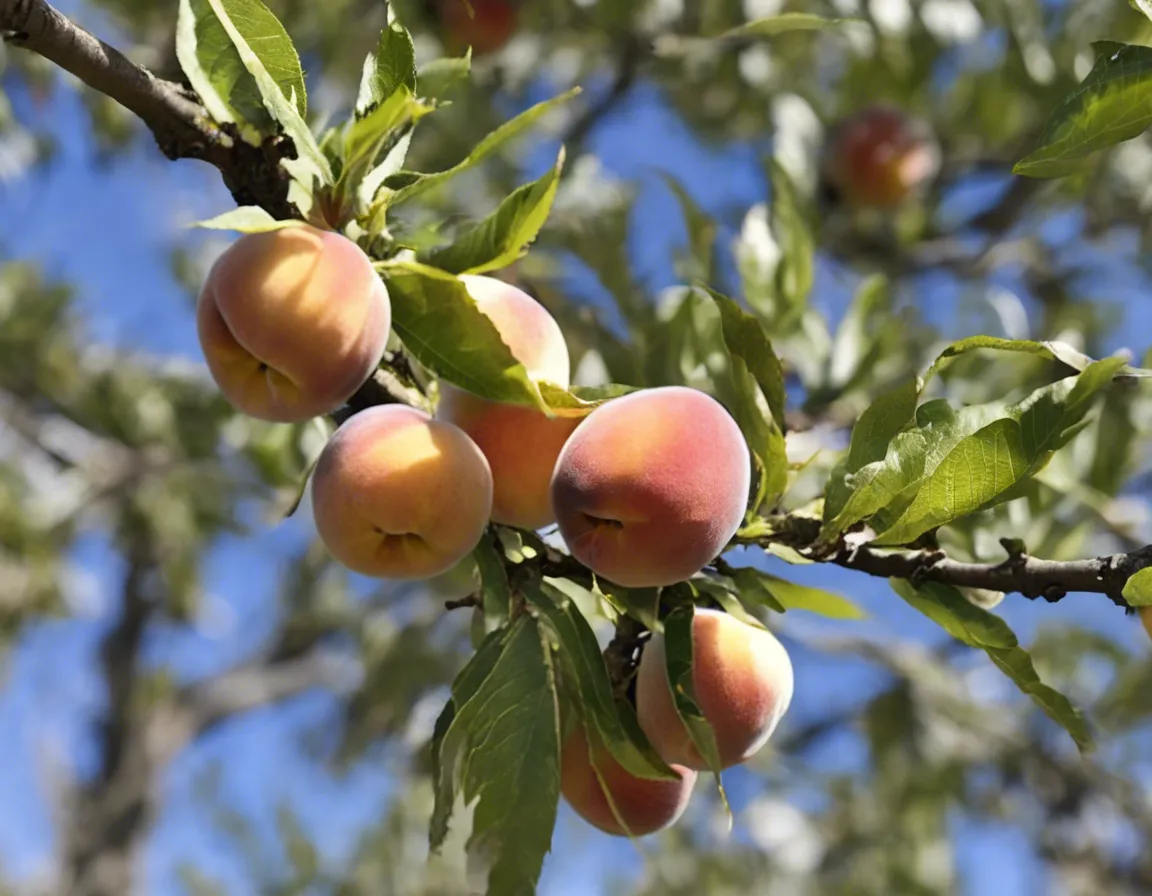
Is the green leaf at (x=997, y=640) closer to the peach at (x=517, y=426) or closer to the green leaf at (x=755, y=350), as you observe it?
the green leaf at (x=755, y=350)

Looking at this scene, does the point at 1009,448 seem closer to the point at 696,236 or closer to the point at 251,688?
the point at 696,236

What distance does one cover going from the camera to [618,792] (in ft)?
3.07

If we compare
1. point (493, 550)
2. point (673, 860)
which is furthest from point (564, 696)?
point (673, 860)

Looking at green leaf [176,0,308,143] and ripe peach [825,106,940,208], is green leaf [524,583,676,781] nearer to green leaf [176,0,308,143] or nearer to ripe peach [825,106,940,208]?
green leaf [176,0,308,143]

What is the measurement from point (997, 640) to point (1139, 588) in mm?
121

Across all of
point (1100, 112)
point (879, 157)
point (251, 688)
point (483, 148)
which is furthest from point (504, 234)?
point (251, 688)

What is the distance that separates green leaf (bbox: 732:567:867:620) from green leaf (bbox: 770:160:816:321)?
61cm

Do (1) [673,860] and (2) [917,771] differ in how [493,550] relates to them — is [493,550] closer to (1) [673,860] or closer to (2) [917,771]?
(2) [917,771]

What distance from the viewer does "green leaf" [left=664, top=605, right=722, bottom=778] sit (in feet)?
2.59

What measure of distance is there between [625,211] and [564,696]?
1236mm

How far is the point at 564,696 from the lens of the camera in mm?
913

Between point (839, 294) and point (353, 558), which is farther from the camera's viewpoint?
point (839, 294)

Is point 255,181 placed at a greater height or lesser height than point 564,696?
greater

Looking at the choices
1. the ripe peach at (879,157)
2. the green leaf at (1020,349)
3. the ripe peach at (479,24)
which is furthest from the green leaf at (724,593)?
the ripe peach at (879,157)
